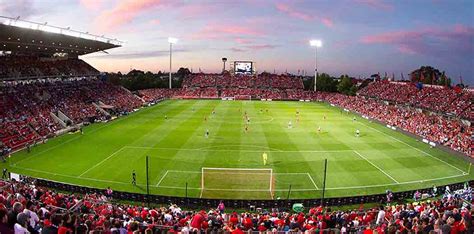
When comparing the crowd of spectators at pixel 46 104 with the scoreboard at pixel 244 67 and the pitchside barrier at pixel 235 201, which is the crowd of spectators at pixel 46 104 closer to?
the pitchside barrier at pixel 235 201

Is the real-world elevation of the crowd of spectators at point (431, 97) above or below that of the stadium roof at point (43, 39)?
below

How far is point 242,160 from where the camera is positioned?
35000mm

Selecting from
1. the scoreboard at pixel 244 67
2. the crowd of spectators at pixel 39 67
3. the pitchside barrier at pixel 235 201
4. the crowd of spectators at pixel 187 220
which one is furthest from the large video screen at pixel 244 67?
the crowd of spectators at pixel 187 220

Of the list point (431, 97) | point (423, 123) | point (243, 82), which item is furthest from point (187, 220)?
point (243, 82)

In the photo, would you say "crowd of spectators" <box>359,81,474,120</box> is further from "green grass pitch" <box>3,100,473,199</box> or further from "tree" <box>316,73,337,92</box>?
"tree" <box>316,73,337,92</box>

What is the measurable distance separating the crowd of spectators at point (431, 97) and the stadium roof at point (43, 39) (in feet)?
170

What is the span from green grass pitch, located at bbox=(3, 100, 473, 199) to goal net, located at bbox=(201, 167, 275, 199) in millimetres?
72

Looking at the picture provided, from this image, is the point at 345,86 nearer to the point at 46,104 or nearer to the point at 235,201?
the point at 46,104

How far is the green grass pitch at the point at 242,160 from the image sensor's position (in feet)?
92.3

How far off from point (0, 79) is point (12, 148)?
19215 mm

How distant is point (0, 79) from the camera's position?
169 ft

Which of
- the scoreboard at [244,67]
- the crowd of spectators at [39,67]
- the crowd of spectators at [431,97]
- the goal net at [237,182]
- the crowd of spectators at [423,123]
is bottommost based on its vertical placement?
the goal net at [237,182]

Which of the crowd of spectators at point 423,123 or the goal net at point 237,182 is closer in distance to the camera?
the goal net at point 237,182

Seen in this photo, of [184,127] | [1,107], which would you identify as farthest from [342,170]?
[1,107]
